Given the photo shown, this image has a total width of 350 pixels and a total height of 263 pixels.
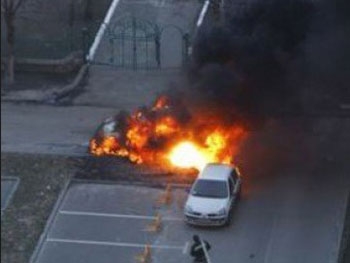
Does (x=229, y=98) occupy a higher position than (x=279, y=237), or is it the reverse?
(x=229, y=98)

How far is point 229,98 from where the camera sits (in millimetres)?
23266

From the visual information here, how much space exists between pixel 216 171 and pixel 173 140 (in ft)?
9.40

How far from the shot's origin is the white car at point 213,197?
19875mm

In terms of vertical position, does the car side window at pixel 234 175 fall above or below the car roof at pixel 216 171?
below

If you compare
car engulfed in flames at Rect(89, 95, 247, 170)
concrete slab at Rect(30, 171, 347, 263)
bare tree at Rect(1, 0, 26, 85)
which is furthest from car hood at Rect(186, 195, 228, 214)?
bare tree at Rect(1, 0, 26, 85)

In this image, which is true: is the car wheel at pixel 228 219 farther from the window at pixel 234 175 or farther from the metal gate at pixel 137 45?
the metal gate at pixel 137 45

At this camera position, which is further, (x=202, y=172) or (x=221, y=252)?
(x=202, y=172)

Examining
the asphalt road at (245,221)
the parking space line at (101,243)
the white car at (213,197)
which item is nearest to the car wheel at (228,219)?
the white car at (213,197)

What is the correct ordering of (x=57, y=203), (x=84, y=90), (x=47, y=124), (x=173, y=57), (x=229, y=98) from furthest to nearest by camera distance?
(x=173, y=57), (x=84, y=90), (x=47, y=124), (x=229, y=98), (x=57, y=203)

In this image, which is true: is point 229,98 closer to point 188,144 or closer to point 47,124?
point 188,144

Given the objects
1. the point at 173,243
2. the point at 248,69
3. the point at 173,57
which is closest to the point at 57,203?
the point at 173,243

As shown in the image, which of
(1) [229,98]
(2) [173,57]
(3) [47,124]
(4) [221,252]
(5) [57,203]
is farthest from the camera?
(2) [173,57]

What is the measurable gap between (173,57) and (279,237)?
38.7 ft

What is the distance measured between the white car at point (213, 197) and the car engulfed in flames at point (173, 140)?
2108 mm
